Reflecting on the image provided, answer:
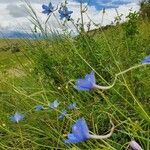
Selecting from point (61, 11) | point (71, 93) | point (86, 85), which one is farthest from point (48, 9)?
point (86, 85)

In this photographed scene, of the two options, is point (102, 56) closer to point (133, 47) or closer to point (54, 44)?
point (133, 47)

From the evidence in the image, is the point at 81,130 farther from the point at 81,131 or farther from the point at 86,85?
the point at 86,85

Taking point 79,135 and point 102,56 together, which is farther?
point 102,56

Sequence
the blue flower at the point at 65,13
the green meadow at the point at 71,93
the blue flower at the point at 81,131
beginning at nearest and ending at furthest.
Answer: the blue flower at the point at 81,131, the green meadow at the point at 71,93, the blue flower at the point at 65,13

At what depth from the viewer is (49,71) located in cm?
416

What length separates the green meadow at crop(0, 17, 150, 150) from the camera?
255 centimetres

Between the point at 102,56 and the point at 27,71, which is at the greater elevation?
the point at 102,56

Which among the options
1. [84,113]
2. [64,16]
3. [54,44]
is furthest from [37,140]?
[54,44]

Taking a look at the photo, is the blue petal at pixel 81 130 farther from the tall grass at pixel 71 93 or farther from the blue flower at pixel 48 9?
the blue flower at pixel 48 9

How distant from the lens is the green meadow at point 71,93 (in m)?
2.55

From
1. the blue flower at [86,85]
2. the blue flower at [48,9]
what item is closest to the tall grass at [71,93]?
the blue flower at [48,9]

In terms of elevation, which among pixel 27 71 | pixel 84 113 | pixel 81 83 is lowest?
Result: pixel 27 71

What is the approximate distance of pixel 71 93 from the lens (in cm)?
345

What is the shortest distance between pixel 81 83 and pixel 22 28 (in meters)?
3.55
